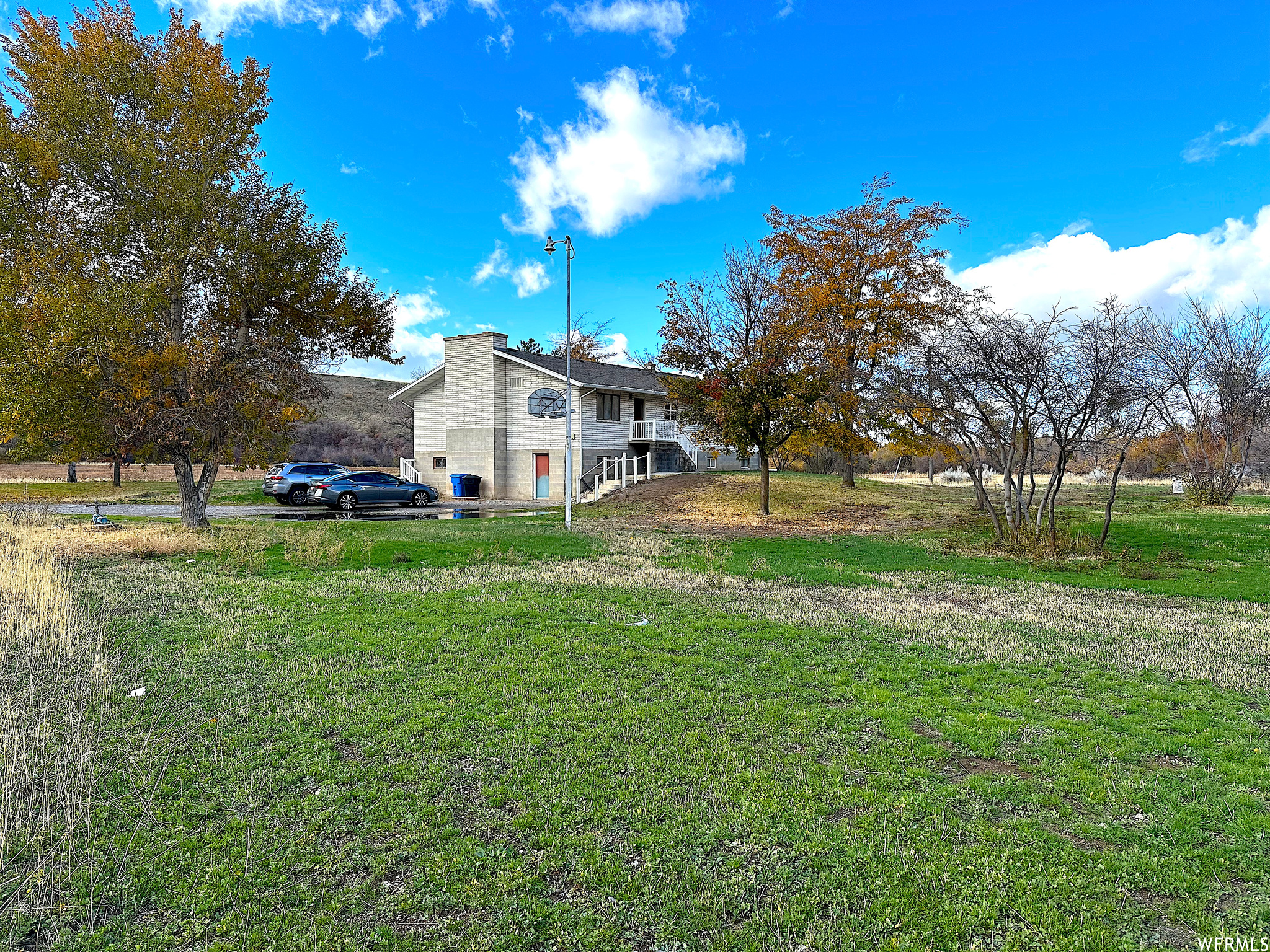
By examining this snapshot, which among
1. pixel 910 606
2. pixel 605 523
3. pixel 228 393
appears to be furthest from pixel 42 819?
pixel 605 523

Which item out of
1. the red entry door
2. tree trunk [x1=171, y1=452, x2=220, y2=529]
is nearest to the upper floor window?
the red entry door

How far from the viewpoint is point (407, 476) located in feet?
110

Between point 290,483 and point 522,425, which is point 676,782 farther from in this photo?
point 522,425

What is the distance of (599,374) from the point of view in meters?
32.0

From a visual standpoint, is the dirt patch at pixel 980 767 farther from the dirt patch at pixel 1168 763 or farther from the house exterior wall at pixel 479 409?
the house exterior wall at pixel 479 409

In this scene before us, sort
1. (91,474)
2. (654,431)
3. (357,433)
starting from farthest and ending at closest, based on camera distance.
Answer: (357,433), (91,474), (654,431)

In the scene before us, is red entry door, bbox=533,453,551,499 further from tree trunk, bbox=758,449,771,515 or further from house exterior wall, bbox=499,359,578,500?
tree trunk, bbox=758,449,771,515

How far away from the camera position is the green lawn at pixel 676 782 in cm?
271

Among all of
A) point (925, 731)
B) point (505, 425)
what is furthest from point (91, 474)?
point (925, 731)

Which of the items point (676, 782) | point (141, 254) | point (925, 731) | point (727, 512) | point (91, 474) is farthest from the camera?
point (91, 474)

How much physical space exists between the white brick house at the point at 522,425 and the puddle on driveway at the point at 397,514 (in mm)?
5313

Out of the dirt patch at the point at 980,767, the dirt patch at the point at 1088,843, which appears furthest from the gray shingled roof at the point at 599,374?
the dirt patch at the point at 1088,843

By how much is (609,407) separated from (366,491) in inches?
448

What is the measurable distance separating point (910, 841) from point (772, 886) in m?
0.81
